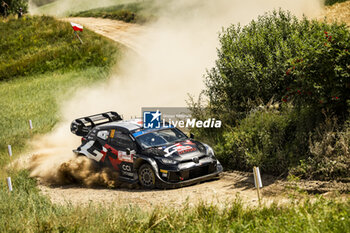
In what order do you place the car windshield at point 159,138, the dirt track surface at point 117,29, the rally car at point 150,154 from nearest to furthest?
the rally car at point 150,154 < the car windshield at point 159,138 < the dirt track surface at point 117,29

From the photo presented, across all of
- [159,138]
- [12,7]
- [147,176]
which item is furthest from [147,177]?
[12,7]

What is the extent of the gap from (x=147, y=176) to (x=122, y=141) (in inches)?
56.8

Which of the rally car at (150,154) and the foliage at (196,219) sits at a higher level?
the rally car at (150,154)

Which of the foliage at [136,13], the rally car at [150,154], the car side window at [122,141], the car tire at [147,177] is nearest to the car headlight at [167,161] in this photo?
the rally car at [150,154]

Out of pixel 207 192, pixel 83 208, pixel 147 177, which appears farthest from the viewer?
pixel 147 177

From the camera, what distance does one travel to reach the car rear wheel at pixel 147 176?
39.2 ft

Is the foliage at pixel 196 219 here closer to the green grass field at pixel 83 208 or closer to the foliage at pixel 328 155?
the green grass field at pixel 83 208

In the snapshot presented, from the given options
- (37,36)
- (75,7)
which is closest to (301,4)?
(37,36)

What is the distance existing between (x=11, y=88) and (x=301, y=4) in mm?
21838

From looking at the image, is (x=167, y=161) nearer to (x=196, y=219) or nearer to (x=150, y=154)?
(x=150, y=154)

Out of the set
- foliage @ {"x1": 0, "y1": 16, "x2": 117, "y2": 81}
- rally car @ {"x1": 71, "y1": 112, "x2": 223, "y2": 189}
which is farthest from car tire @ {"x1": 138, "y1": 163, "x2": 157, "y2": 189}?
foliage @ {"x1": 0, "y1": 16, "x2": 117, "y2": 81}

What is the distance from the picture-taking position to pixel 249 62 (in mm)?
14977

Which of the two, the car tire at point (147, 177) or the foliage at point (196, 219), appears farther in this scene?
the car tire at point (147, 177)

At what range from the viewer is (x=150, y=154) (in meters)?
12.2
